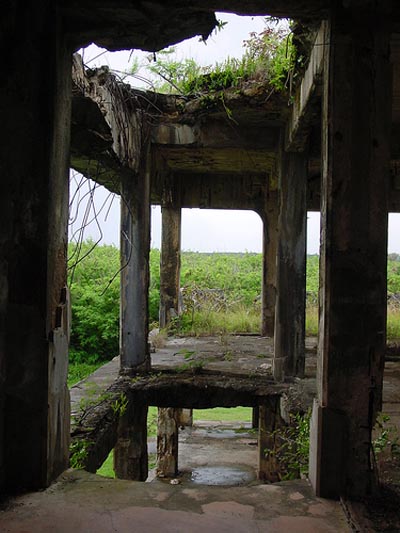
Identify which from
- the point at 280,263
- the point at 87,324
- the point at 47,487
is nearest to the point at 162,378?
the point at 280,263

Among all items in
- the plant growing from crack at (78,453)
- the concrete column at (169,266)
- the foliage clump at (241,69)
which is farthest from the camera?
the concrete column at (169,266)

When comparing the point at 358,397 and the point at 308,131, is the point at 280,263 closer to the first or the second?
the point at 308,131

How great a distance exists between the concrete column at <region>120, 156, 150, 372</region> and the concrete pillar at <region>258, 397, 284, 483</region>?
6.46 ft

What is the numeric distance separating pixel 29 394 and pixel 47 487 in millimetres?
658

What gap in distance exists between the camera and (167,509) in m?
3.09

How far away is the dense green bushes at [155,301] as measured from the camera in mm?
11969

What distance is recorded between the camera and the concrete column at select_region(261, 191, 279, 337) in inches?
453

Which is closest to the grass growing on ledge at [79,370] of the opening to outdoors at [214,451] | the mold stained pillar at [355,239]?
the opening to outdoors at [214,451]

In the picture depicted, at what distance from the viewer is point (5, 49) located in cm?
325

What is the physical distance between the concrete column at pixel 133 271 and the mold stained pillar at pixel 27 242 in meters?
3.86

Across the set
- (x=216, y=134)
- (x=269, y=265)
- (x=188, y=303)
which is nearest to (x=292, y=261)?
(x=216, y=134)

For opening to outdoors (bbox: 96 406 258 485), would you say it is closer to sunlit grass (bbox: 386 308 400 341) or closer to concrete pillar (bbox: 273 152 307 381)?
concrete pillar (bbox: 273 152 307 381)

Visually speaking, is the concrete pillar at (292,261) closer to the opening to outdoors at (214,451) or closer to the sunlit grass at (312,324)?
the opening to outdoors at (214,451)

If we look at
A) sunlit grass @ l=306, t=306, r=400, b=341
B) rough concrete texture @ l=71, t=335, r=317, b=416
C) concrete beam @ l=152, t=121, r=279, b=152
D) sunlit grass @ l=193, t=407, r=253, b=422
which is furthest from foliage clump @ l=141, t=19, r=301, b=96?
sunlit grass @ l=193, t=407, r=253, b=422
